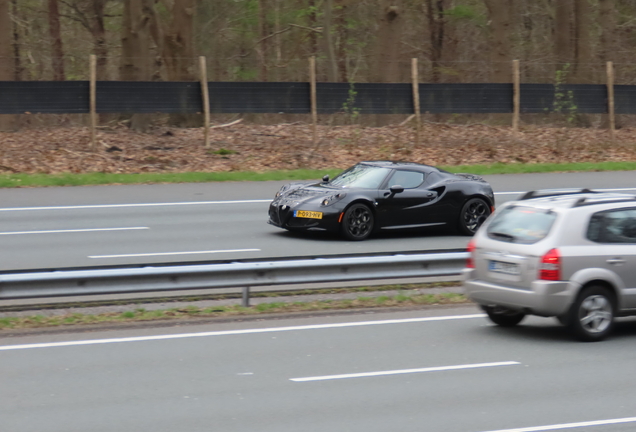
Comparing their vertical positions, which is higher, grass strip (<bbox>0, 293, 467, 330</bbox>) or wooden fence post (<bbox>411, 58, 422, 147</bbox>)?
wooden fence post (<bbox>411, 58, 422, 147</bbox>)

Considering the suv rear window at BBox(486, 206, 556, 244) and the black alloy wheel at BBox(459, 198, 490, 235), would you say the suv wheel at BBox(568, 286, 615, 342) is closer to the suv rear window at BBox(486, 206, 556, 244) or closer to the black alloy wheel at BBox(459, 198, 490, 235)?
the suv rear window at BBox(486, 206, 556, 244)

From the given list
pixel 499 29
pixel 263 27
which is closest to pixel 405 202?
pixel 499 29

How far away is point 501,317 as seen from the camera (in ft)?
32.4

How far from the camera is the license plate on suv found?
29.9ft

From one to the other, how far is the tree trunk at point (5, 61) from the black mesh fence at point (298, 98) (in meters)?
0.88

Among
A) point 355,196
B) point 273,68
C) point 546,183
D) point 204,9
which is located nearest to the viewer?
point 355,196

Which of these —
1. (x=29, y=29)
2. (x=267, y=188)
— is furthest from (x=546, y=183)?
(x=29, y=29)

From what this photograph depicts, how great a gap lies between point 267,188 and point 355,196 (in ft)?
22.2

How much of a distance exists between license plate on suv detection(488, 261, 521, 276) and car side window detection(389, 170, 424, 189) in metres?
6.75

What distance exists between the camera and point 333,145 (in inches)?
1108

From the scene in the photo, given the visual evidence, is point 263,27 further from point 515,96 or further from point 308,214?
point 308,214

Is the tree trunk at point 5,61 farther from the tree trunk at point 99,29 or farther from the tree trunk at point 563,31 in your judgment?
the tree trunk at point 563,31

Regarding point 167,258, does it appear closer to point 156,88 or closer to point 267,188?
point 267,188

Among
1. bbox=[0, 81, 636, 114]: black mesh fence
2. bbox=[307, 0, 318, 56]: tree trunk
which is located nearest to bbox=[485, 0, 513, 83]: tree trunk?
bbox=[0, 81, 636, 114]: black mesh fence
